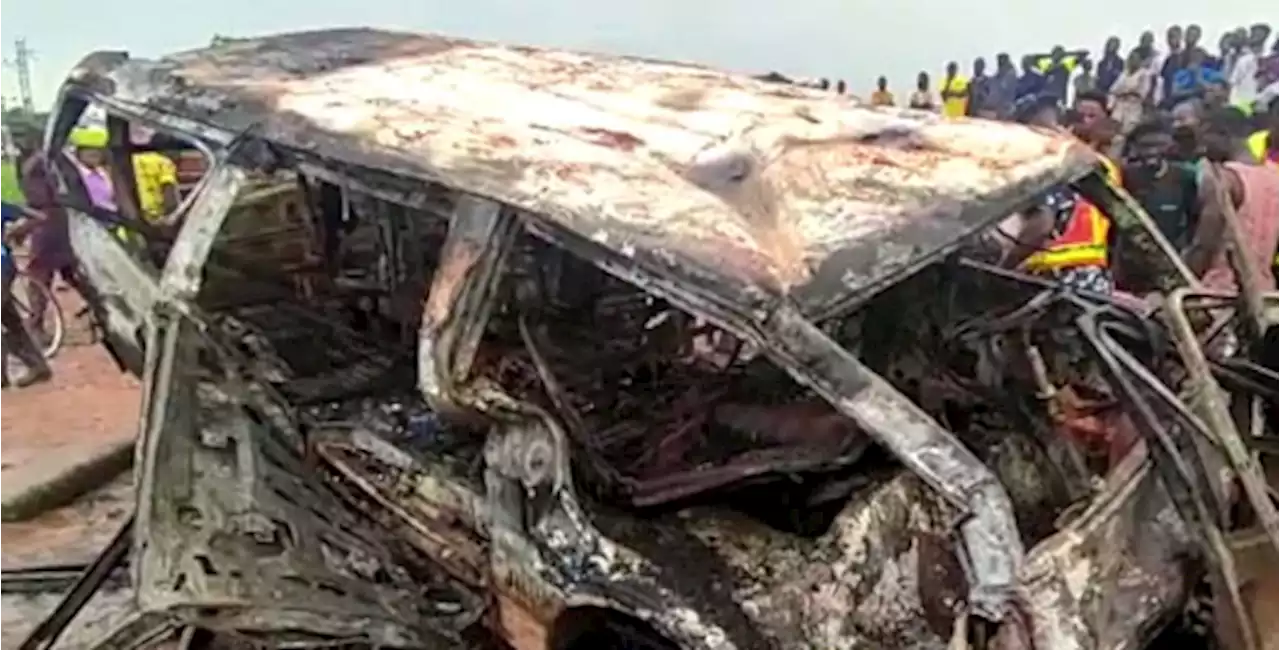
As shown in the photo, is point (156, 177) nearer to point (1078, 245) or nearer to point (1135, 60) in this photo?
point (1078, 245)

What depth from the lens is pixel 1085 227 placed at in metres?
5.82

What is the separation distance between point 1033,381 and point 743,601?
3.87 ft

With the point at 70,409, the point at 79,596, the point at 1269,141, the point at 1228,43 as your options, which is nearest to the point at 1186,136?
the point at 1269,141

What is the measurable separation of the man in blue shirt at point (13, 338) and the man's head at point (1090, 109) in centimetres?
589

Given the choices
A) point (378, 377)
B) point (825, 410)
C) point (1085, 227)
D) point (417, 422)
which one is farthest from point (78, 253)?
point (1085, 227)

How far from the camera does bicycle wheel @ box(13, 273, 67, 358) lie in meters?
10.5

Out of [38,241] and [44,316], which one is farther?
[44,316]

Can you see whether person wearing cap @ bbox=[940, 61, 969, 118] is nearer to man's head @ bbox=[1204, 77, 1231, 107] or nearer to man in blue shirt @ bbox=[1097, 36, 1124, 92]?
man in blue shirt @ bbox=[1097, 36, 1124, 92]

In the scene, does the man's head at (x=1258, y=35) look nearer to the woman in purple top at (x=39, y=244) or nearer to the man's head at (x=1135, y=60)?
the man's head at (x=1135, y=60)

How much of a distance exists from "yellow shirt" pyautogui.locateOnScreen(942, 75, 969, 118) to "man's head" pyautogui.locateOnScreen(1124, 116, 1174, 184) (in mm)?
5238

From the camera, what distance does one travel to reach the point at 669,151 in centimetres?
380

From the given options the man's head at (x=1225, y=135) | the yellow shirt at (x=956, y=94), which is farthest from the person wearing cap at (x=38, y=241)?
the yellow shirt at (x=956, y=94)

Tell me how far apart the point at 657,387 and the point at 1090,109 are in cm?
476

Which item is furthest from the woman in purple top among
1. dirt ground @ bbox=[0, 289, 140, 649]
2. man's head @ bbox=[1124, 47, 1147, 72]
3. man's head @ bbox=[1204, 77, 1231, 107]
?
man's head @ bbox=[1124, 47, 1147, 72]
